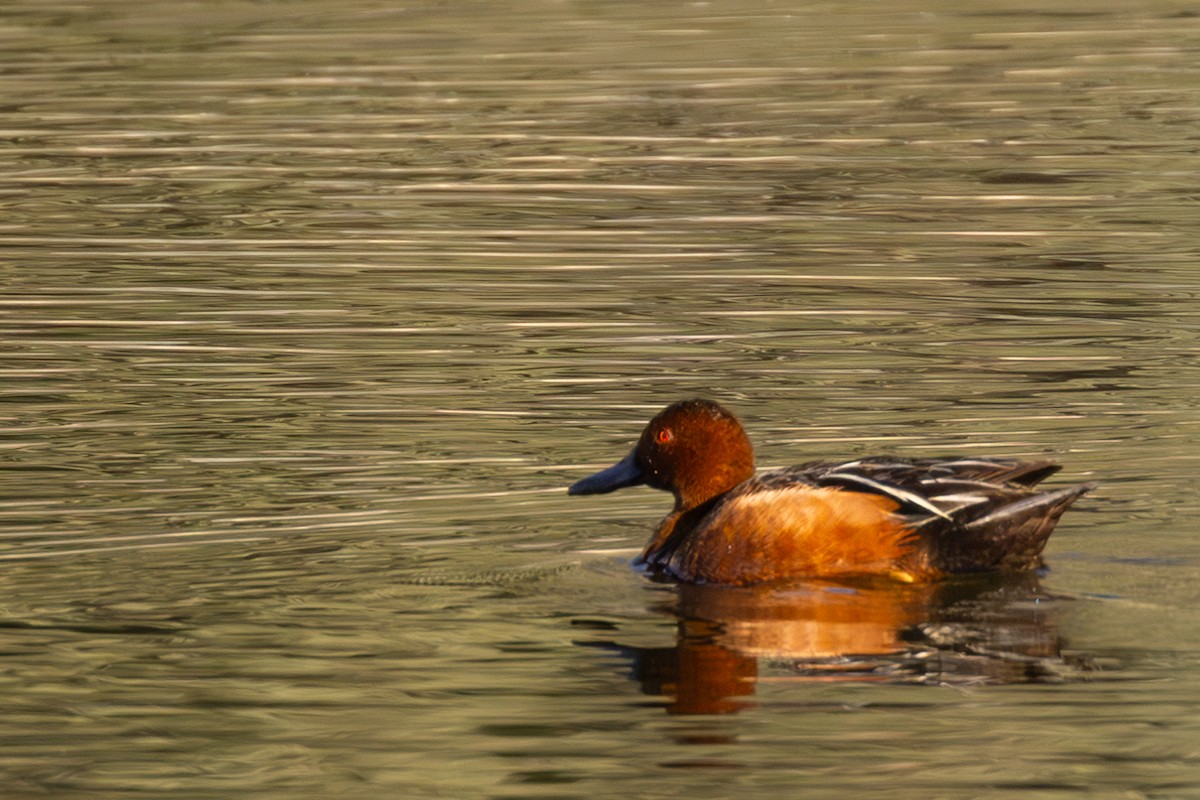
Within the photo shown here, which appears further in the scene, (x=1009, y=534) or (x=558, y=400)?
(x=558, y=400)

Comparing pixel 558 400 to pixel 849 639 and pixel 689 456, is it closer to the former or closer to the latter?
pixel 689 456

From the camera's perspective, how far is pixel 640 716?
306 inches

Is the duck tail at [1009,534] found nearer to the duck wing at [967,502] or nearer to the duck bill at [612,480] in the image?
the duck wing at [967,502]

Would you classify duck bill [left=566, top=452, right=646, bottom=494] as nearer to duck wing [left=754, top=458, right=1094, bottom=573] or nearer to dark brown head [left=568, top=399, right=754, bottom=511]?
dark brown head [left=568, top=399, right=754, bottom=511]

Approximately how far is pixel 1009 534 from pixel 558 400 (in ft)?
12.7

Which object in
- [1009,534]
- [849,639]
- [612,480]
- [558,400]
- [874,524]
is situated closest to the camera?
[849,639]

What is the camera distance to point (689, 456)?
10.2 meters

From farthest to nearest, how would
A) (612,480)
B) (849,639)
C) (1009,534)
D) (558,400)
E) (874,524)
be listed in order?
(558,400), (612,480), (874,524), (1009,534), (849,639)

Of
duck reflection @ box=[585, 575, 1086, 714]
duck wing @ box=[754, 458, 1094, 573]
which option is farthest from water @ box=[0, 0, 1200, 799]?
duck wing @ box=[754, 458, 1094, 573]

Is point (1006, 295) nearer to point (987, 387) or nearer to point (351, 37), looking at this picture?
point (987, 387)

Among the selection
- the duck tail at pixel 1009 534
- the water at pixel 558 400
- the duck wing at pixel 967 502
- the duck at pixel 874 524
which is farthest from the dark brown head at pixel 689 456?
the duck tail at pixel 1009 534

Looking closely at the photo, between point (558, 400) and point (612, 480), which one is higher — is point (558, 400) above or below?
below

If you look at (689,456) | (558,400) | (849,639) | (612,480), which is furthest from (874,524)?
(558,400)

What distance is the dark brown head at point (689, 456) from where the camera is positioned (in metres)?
10.1
